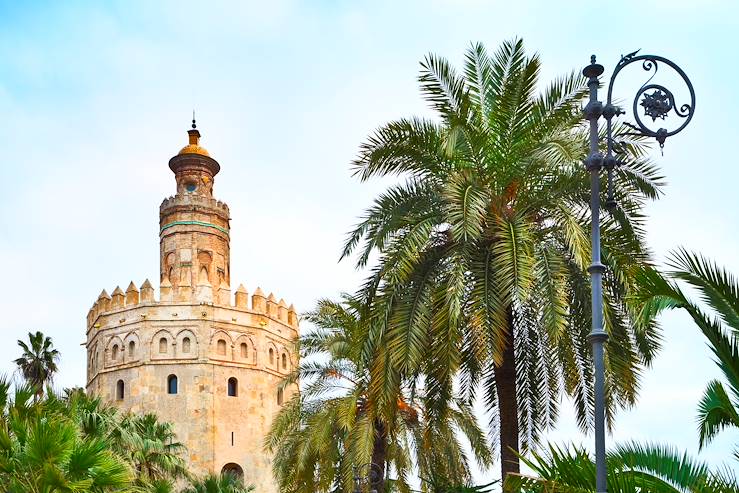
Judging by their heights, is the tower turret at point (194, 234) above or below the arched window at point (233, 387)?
above

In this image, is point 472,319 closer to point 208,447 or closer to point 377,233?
point 377,233

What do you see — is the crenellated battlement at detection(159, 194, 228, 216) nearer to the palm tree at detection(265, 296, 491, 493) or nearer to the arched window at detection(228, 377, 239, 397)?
the arched window at detection(228, 377, 239, 397)

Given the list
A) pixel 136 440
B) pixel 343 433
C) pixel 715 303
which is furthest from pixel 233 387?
pixel 715 303

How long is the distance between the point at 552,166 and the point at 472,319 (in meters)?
2.09

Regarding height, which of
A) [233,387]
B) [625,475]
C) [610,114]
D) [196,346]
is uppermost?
[196,346]

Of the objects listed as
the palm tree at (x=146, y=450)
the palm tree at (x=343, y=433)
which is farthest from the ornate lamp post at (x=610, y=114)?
the palm tree at (x=146, y=450)

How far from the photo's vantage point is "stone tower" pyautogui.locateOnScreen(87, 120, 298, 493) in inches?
1678

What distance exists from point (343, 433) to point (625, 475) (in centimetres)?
1237

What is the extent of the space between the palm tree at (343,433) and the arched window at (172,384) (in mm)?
20199

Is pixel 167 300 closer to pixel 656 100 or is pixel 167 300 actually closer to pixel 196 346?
pixel 196 346

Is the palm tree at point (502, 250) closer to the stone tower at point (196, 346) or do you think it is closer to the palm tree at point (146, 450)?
the palm tree at point (146, 450)

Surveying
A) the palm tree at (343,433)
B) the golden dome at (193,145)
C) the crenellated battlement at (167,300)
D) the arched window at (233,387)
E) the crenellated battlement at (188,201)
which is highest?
the golden dome at (193,145)

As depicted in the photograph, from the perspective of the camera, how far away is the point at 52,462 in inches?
513

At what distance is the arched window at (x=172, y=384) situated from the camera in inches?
1688
